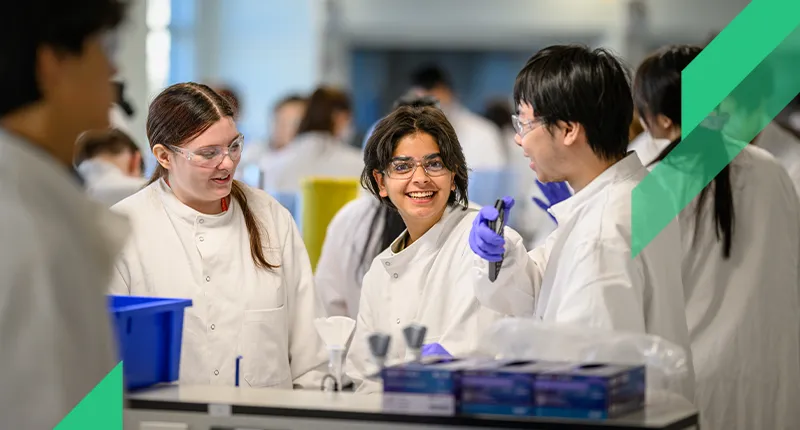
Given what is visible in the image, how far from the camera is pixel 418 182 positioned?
2.99m

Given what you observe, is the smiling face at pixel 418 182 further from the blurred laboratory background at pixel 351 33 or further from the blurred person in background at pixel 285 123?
the blurred laboratory background at pixel 351 33

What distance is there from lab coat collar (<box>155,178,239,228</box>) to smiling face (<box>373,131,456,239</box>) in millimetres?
445

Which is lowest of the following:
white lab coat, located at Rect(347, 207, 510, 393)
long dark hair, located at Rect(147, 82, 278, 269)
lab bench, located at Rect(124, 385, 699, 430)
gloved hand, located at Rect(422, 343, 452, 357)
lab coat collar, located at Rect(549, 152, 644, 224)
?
lab bench, located at Rect(124, 385, 699, 430)

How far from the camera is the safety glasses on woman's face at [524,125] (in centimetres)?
256

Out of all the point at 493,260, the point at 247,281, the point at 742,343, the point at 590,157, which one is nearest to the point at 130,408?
the point at 247,281

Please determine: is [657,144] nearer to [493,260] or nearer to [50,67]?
[493,260]

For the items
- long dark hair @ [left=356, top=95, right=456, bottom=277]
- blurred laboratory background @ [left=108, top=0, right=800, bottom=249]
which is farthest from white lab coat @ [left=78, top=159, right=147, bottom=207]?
blurred laboratory background @ [left=108, top=0, right=800, bottom=249]

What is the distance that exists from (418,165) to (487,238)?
491 mm

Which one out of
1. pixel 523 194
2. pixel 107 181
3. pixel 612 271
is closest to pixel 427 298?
pixel 612 271

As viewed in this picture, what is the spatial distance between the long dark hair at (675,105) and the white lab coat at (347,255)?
1.04m

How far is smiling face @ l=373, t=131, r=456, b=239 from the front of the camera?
3000mm

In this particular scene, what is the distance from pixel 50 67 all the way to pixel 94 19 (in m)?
0.10

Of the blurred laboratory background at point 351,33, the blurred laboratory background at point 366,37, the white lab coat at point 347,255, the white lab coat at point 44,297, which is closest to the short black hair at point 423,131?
the white lab coat at point 347,255

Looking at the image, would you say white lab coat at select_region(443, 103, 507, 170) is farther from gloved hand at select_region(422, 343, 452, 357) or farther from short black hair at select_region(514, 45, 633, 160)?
short black hair at select_region(514, 45, 633, 160)
